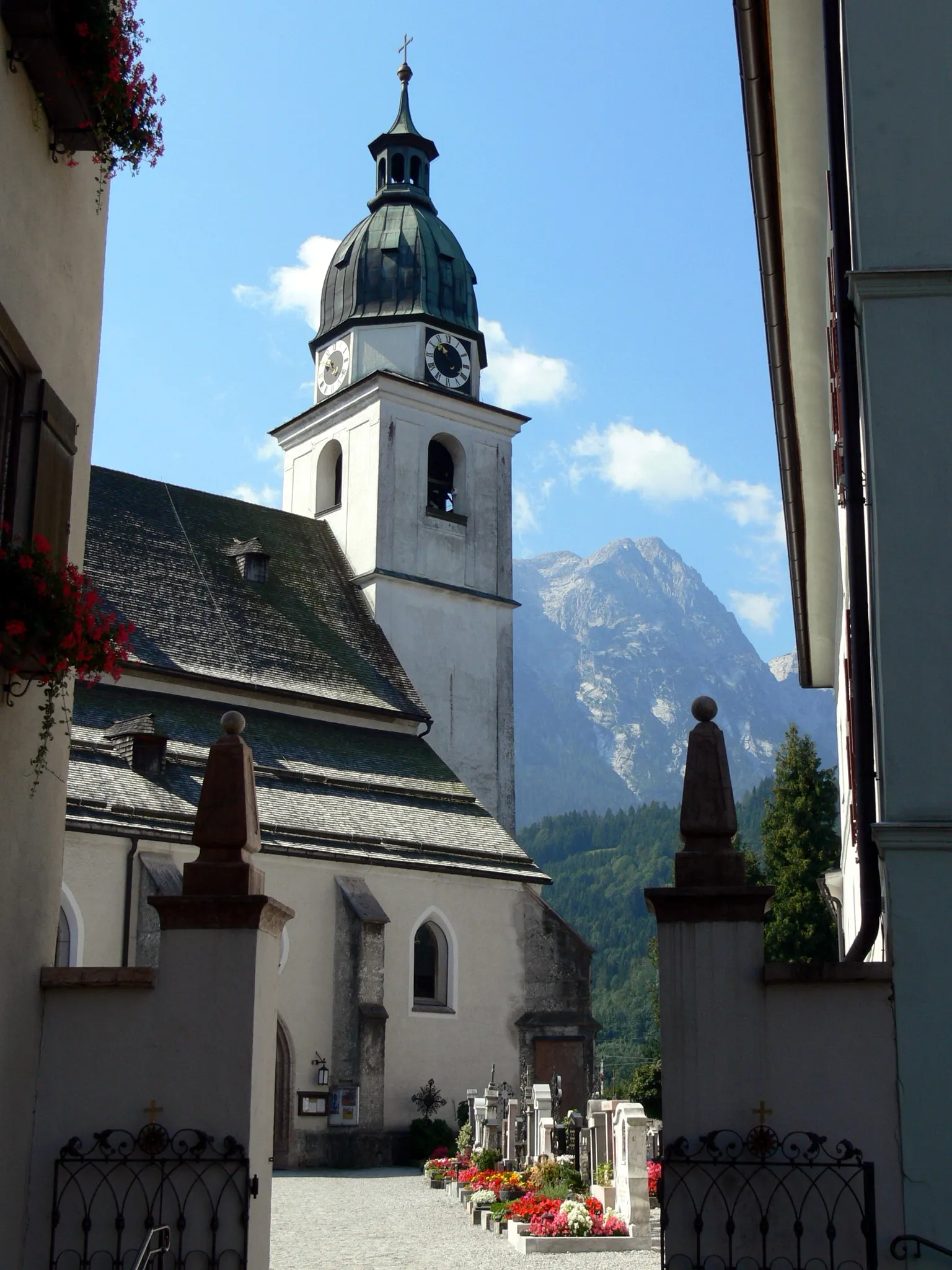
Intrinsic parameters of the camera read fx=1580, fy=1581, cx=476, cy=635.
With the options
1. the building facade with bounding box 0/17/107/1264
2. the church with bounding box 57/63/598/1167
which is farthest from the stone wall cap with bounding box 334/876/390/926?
the building facade with bounding box 0/17/107/1264

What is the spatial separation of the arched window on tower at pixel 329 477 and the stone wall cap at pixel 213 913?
1303 inches

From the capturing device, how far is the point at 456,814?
108 ft

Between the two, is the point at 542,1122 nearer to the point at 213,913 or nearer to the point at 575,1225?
the point at 575,1225

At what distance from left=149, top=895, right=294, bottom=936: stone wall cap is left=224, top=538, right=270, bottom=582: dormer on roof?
94.1 feet

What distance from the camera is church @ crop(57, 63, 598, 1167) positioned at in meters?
27.6

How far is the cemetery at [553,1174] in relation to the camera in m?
15.9

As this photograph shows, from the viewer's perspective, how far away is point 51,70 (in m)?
7.74

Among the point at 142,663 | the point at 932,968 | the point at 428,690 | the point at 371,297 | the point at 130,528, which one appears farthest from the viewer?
the point at 371,297

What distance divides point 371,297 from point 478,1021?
19.5 meters

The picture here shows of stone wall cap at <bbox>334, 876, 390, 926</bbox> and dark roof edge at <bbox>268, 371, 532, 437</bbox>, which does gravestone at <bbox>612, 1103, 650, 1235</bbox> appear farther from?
dark roof edge at <bbox>268, 371, 532, 437</bbox>

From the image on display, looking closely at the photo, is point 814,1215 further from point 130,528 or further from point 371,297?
point 371,297

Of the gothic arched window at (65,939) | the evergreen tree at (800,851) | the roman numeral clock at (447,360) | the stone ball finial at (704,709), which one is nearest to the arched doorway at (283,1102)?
the gothic arched window at (65,939)

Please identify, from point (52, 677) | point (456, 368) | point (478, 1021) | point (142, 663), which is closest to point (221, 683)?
point (142, 663)

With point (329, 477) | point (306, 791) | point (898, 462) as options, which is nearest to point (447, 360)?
point (329, 477)
